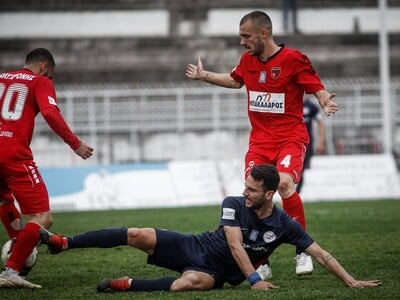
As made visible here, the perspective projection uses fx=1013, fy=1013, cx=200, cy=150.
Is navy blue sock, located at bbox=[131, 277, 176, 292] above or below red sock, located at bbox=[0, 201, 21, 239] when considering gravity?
below

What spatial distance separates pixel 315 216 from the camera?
18250 millimetres

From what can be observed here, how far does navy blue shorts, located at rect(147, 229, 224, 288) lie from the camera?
919cm

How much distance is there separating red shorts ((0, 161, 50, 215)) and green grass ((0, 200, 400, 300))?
795mm

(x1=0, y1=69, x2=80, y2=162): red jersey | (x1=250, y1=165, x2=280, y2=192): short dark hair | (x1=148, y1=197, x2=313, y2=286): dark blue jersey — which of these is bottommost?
(x1=148, y1=197, x2=313, y2=286): dark blue jersey

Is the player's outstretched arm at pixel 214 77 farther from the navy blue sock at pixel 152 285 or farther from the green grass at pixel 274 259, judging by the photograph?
the navy blue sock at pixel 152 285

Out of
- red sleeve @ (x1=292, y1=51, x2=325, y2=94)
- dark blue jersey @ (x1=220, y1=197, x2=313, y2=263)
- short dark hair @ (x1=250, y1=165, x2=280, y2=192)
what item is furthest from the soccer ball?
red sleeve @ (x1=292, y1=51, x2=325, y2=94)

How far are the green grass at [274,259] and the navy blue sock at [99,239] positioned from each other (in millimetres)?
452

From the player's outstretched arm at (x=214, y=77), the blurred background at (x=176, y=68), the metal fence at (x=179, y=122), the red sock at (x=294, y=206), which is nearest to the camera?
the red sock at (x=294, y=206)

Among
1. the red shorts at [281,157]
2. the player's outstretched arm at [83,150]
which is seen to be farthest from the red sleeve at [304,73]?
the player's outstretched arm at [83,150]

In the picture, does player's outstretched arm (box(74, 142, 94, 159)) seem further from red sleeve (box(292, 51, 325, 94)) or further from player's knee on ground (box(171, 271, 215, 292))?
red sleeve (box(292, 51, 325, 94))

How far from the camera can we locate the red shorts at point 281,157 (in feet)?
34.6

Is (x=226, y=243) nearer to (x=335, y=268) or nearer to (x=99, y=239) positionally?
(x=335, y=268)

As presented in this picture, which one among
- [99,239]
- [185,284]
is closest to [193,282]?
[185,284]

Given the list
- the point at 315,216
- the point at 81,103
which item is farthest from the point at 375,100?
the point at 315,216
